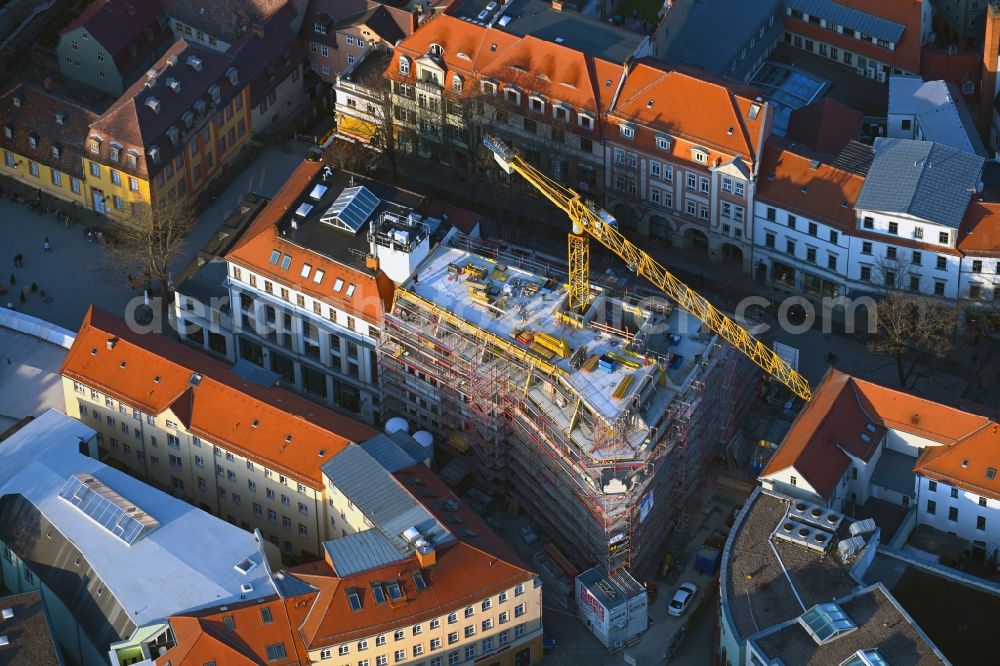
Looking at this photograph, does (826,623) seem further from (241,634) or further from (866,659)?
(241,634)

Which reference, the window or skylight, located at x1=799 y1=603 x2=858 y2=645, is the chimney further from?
skylight, located at x1=799 y1=603 x2=858 y2=645

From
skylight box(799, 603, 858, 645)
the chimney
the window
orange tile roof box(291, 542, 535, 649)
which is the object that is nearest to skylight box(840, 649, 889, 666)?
skylight box(799, 603, 858, 645)

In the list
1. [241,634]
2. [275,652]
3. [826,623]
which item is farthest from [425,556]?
[826,623]

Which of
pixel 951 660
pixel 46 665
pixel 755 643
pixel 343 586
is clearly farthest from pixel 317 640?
pixel 951 660

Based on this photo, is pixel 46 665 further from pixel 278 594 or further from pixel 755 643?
pixel 755 643

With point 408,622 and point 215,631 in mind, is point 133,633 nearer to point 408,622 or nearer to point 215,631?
point 215,631

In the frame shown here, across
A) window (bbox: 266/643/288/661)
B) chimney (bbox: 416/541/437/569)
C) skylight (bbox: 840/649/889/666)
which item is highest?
skylight (bbox: 840/649/889/666)
